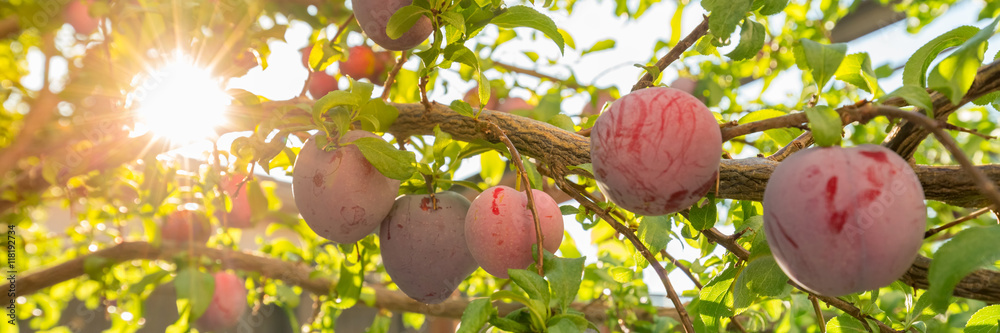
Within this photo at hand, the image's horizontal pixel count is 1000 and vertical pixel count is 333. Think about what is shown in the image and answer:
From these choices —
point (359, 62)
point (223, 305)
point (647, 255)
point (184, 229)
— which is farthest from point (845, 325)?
point (184, 229)

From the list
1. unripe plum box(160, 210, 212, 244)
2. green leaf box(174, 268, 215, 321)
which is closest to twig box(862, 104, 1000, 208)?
green leaf box(174, 268, 215, 321)

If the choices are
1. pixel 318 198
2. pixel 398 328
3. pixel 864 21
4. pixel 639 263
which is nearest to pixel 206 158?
pixel 318 198

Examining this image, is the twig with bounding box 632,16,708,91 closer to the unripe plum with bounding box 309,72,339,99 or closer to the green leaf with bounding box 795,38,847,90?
the green leaf with bounding box 795,38,847,90

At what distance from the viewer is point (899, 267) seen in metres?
0.34

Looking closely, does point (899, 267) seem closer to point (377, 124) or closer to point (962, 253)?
point (962, 253)

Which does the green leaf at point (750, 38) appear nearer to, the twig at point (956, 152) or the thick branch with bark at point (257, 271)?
the twig at point (956, 152)

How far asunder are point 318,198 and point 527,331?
288mm

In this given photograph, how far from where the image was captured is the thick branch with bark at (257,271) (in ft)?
3.73

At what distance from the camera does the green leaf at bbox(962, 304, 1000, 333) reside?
54 centimetres

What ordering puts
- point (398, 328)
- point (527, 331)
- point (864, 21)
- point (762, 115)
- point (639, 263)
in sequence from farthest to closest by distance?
point (398, 328)
point (864, 21)
point (639, 263)
point (762, 115)
point (527, 331)

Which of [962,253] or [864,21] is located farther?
[864,21]

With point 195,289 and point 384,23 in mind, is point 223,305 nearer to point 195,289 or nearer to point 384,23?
point 195,289

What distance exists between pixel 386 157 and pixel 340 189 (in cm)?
8

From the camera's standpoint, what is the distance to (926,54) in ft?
1.39
